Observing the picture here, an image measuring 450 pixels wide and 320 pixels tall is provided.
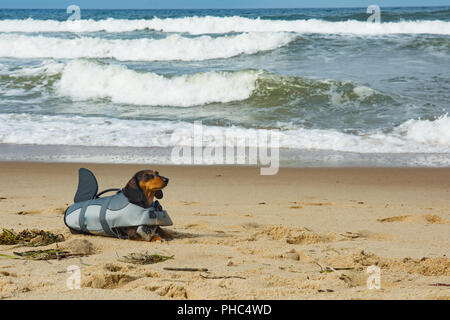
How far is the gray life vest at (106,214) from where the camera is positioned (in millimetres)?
3587

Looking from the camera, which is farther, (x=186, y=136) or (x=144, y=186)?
(x=186, y=136)

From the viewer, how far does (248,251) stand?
3.53m

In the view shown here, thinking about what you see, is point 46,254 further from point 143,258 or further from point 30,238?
point 143,258

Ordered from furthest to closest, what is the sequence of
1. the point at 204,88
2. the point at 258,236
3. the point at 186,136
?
1. the point at 204,88
2. the point at 186,136
3. the point at 258,236

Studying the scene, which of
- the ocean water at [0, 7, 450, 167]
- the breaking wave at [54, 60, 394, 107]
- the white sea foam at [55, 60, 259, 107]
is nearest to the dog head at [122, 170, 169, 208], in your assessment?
the ocean water at [0, 7, 450, 167]

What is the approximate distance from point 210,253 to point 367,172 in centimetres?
331

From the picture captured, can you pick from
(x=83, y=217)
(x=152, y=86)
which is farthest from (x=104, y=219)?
(x=152, y=86)

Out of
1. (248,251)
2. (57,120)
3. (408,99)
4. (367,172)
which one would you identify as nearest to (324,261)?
(248,251)

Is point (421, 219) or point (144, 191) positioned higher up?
point (144, 191)

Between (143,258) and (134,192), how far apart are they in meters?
0.49

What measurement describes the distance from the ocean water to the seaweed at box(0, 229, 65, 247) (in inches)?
120

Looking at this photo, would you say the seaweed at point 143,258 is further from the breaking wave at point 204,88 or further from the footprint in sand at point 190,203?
the breaking wave at point 204,88

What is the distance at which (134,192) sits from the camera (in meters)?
3.57

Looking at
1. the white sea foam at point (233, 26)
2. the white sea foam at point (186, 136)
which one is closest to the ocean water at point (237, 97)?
the white sea foam at point (186, 136)
